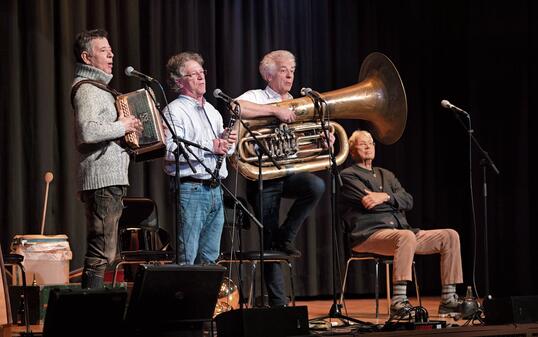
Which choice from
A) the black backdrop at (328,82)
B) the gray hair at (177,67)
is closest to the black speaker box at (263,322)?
the gray hair at (177,67)

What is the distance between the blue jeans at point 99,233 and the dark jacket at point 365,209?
2311 millimetres

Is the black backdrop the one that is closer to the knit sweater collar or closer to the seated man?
the seated man

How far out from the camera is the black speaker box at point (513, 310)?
4.29 metres

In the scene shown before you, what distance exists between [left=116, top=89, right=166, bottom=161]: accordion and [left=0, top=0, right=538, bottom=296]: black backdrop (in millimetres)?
2217

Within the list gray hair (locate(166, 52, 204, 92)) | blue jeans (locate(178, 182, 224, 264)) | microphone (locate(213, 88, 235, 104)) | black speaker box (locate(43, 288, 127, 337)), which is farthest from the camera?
gray hair (locate(166, 52, 204, 92))

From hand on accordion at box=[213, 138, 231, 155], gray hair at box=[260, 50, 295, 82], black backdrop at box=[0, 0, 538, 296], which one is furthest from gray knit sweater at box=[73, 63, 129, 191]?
black backdrop at box=[0, 0, 538, 296]

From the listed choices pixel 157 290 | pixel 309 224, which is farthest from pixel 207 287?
pixel 309 224

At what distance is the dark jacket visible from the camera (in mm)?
6320

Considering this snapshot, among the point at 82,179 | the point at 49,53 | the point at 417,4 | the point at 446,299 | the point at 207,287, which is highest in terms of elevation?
the point at 417,4

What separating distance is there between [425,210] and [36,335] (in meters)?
4.82

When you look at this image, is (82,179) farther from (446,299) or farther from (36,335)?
(446,299)

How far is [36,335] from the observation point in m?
4.36

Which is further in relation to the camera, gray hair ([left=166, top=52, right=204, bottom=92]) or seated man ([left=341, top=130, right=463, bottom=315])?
seated man ([left=341, top=130, right=463, bottom=315])

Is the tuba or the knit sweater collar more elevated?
the knit sweater collar
